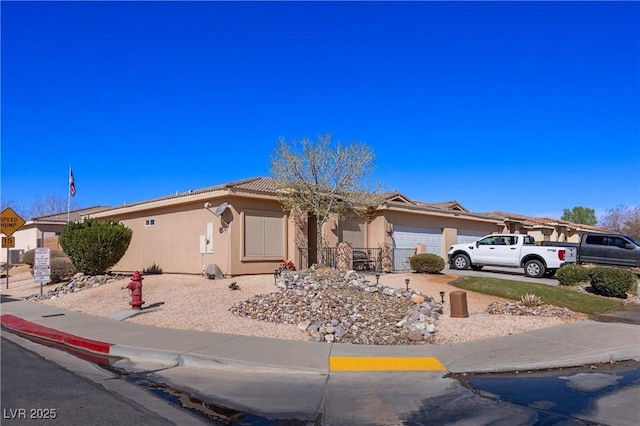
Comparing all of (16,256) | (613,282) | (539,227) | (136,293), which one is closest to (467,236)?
(539,227)

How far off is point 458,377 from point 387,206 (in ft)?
52.6

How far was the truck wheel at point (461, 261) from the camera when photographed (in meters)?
23.7

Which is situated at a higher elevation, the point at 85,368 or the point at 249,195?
the point at 249,195

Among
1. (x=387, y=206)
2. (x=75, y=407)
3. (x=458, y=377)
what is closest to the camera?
(x=75, y=407)

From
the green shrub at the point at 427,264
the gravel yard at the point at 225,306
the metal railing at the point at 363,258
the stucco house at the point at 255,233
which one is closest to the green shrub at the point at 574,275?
the gravel yard at the point at 225,306

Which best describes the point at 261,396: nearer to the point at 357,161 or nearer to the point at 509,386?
the point at 509,386

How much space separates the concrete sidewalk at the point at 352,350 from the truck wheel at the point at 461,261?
11.5 meters

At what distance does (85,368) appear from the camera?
8.60m

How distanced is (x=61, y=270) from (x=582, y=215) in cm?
6315

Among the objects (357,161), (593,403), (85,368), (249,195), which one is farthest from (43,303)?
(593,403)

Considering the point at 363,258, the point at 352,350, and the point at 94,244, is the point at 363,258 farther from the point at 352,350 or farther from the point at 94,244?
the point at 352,350

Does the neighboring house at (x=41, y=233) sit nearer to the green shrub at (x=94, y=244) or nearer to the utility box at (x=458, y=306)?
the green shrub at (x=94, y=244)

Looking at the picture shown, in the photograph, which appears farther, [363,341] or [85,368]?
[363,341]

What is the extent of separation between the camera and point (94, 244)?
68.2 feet
